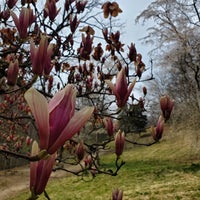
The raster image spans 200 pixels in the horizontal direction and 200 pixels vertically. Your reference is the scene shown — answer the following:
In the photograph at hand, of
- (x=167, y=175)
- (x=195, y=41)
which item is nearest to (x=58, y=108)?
(x=167, y=175)

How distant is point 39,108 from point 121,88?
2.21 ft

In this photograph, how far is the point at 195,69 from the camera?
13.6 meters

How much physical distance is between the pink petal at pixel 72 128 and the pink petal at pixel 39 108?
3 centimetres

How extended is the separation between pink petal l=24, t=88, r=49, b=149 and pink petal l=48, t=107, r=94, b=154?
1.2 inches

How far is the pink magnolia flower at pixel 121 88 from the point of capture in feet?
3.95

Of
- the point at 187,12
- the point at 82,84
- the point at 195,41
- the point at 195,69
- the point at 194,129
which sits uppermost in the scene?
the point at 187,12

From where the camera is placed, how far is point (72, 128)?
2.02 ft

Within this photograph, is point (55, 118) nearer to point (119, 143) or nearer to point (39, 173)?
point (39, 173)

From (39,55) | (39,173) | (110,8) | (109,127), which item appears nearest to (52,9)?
(110,8)

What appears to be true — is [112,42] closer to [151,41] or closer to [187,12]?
[187,12]

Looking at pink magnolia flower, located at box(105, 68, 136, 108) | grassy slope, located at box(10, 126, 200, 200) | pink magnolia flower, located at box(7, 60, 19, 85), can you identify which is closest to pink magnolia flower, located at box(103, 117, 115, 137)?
pink magnolia flower, located at box(105, 68, 136, 108)

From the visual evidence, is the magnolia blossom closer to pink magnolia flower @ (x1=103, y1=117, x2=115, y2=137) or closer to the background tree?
pink magnolia flower @ (x1=103, y1=117, x2=115, y2=137)

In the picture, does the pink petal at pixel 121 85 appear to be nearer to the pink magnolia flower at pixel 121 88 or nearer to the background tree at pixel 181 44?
the pink magnolia flower at pixel 121 88

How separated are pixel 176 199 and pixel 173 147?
13990 mm
